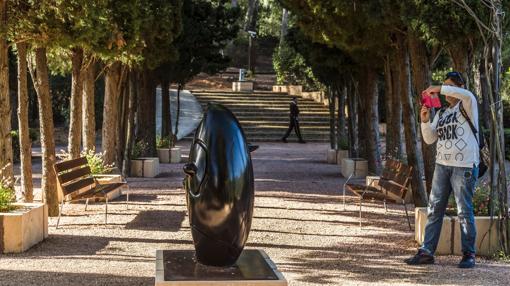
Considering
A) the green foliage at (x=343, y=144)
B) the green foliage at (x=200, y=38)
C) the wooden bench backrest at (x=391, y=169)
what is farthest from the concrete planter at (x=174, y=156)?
the wooden bench backrest at (x=391, y=169)

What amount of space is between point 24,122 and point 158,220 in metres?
2.17

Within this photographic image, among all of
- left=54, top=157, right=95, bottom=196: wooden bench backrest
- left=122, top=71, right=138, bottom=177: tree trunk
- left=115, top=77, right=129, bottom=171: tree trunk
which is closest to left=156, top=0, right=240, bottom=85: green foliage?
left=122, top=71, right=138, bottom=177: tree trunk

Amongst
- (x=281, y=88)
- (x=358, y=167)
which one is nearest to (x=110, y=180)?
(x=358, y=167)

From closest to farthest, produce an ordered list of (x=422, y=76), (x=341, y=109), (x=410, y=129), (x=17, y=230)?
(x=17, y=230)
(x=422, y=76)
(x=410, y=129)
(x=341, y=109)

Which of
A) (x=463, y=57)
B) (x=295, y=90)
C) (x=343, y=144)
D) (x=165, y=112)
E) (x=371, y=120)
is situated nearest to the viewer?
(x=463, y=57)

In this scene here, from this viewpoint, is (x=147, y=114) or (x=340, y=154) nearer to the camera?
(x=147, y=114)

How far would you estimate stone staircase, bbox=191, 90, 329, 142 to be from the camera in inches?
1508

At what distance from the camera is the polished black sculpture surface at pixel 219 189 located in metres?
6.38

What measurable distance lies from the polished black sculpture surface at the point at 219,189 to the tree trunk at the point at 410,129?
6.44 meters

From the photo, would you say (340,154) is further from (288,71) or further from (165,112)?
(288,71)

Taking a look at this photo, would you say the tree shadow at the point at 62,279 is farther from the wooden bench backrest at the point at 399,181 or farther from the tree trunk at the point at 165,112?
the tree trunk at the point at 165,112

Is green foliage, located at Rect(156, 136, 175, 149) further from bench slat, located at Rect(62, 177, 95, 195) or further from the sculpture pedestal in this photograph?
the sculpture pedestal

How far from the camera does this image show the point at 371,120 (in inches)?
758

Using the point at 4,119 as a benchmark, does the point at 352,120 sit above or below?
below
